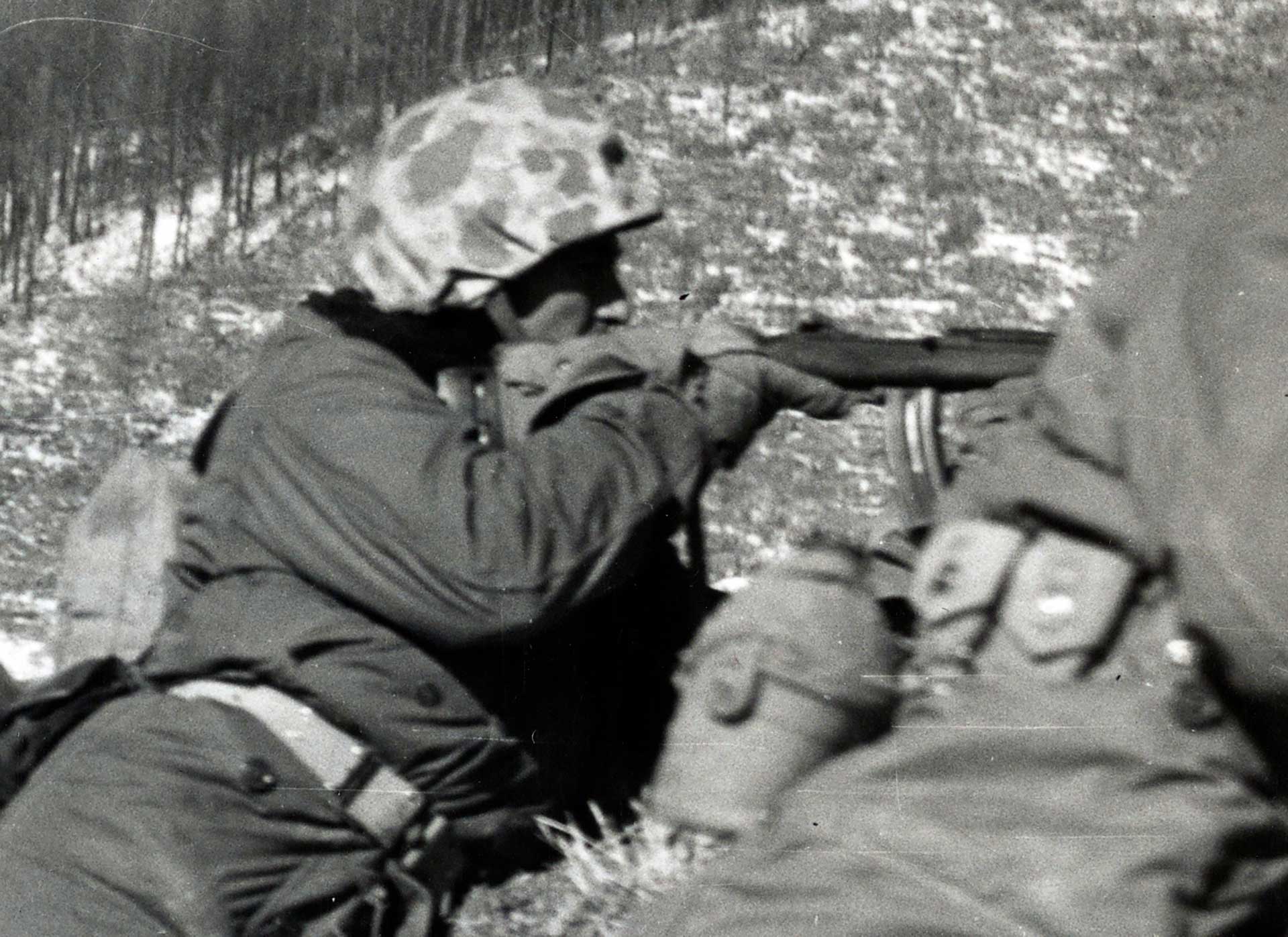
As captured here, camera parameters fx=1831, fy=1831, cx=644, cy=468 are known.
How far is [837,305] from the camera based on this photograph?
182 inches

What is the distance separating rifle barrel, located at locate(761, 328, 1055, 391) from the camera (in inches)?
123

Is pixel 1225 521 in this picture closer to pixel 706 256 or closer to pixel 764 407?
pixel 764 407

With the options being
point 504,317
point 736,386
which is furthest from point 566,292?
point 736,386

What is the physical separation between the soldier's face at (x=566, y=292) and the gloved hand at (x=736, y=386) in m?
0.20

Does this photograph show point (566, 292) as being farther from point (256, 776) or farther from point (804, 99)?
point (804, 99)

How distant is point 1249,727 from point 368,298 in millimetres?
2019

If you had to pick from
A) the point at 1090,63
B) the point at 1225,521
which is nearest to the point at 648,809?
the point at 1225,521

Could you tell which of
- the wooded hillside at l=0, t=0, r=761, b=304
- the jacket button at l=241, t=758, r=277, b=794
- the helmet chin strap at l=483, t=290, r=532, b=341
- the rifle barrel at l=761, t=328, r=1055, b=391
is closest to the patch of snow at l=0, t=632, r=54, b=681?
the jacket button at l=241, t=758, r=277, b=794

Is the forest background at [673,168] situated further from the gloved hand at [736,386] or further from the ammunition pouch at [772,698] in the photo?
the ammunition pouch at [772,698]

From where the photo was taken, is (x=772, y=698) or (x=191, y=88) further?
(x=191, y=88)

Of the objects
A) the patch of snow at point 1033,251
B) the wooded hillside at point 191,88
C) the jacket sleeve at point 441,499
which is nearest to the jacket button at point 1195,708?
the jacket sleeve at point 441,499

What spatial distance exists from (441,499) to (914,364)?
919 mm

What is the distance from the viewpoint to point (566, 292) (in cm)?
316

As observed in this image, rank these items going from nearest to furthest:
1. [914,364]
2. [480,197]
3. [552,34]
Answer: [480,197] < [914,364] < [552,34]
